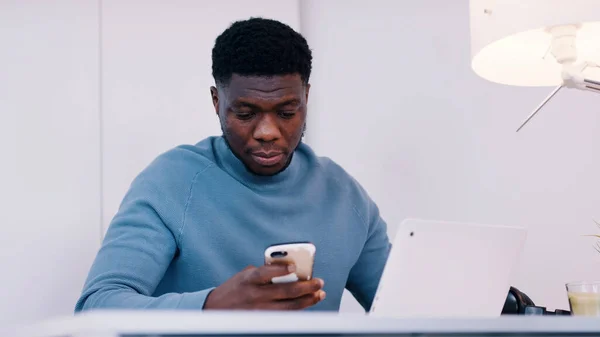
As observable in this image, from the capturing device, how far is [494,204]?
208 centimetres

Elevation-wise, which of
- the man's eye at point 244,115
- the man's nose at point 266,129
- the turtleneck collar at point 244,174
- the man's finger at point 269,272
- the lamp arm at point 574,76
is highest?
the lamp arm at point 574,76

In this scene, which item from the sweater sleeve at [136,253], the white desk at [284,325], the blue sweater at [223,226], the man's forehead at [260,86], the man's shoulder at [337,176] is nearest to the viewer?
the white desk at [284,325]

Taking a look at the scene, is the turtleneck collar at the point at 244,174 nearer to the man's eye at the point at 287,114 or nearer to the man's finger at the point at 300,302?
the man's eye at the point at 287,114

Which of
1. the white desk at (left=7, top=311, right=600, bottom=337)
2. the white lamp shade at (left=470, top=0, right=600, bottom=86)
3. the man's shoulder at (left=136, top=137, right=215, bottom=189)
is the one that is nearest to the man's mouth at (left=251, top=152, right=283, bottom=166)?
the man's shoulder at (left=136, top=137, right=215, bottom=189)

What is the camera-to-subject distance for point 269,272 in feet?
3.33

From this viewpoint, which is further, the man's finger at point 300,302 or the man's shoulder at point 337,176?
the man's shoulder at point 337,176

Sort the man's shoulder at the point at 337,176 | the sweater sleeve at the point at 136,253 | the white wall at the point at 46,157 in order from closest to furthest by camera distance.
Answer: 1. the sweater sleeve at the point at 136,253
2. the man's shoulder at the point at 337,176
3. the white wall at the point at 46,157

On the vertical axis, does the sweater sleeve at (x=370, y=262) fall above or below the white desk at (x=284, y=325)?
below

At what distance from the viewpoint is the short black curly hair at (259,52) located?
58.9 inches

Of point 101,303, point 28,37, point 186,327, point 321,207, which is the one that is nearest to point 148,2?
point 28,37

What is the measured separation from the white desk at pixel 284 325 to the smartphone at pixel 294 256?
355 mm

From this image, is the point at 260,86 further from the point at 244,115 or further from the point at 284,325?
the point at 284,325

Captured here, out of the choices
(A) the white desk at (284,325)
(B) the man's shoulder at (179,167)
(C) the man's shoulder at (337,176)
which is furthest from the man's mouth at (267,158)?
(A) the white desk at (284,325)

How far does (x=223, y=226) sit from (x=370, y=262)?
439mm
